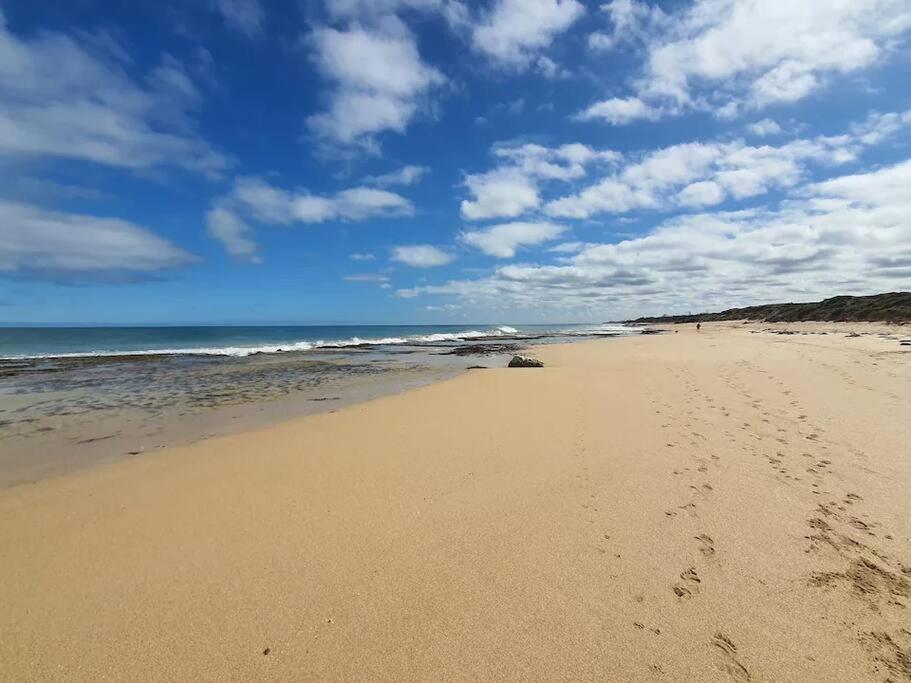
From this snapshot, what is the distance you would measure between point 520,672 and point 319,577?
1.83 m

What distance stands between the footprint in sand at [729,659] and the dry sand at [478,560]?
0.05 ft

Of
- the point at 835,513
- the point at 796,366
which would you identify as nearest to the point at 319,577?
the point at 835,513

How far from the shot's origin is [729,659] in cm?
271

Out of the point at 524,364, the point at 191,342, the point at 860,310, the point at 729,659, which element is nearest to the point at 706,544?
the point at 729,659

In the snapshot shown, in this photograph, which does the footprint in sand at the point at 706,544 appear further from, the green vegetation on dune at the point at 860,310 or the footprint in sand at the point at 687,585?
the green vegetation on dune at the point at 860,310

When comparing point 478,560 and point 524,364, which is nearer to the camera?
point 478,560

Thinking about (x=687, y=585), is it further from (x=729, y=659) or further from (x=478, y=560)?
(x=478, y=560)

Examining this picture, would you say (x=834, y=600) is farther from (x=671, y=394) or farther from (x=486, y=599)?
(x=671, y=394)

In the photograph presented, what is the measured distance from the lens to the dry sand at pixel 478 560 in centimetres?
279

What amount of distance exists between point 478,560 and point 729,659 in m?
1.91

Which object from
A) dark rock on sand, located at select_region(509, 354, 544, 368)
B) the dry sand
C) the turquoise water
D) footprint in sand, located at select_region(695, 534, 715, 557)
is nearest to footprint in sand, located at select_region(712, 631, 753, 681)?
the dry sand

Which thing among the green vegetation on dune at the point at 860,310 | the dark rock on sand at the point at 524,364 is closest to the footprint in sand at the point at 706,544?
the dark rock on sand at the point at 524,364

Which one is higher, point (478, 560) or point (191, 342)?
point (191, 342)

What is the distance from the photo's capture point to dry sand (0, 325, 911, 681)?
9.14ft
